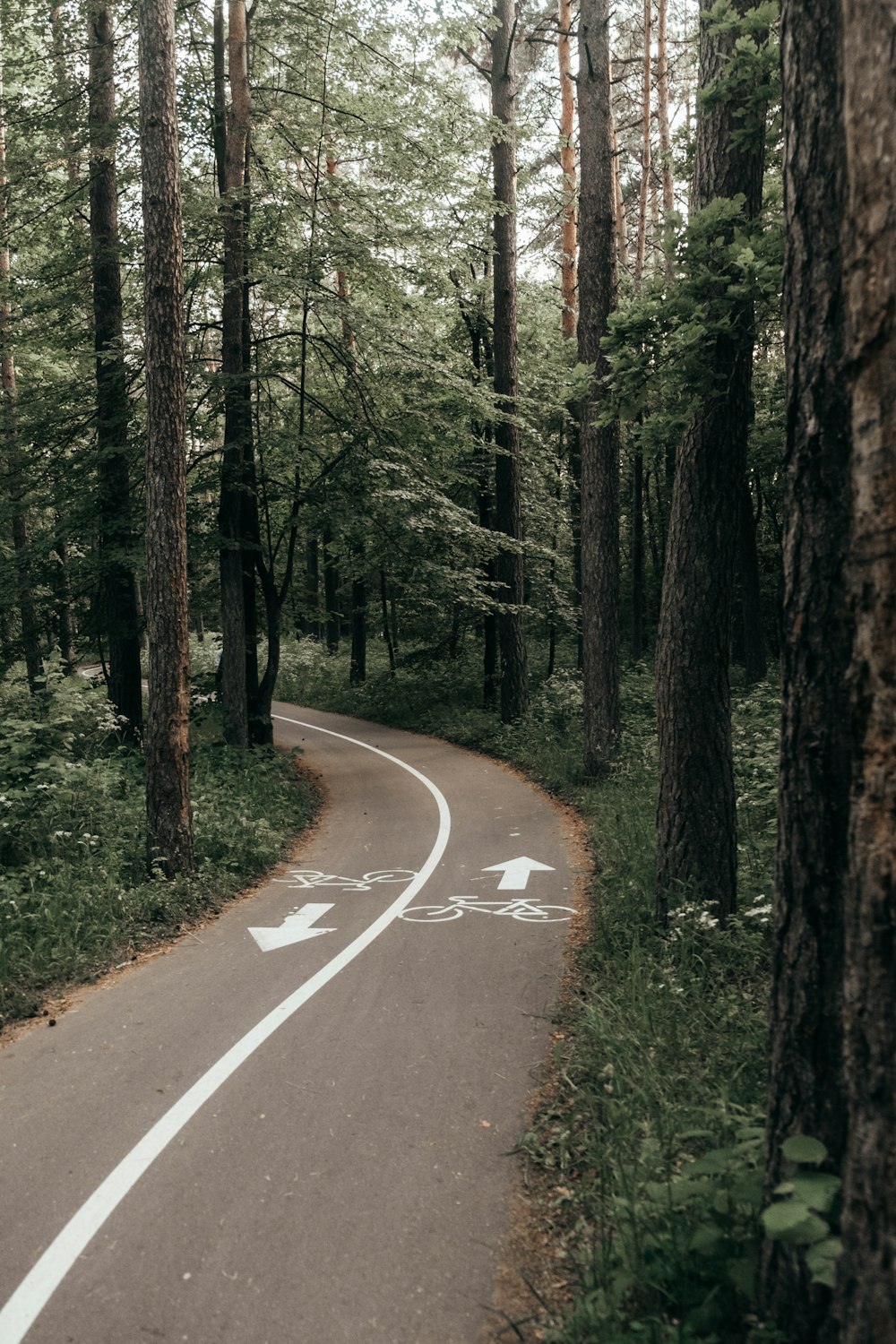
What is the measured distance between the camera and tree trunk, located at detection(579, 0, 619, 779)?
1273cm

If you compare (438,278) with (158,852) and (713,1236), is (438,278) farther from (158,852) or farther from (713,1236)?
(713,1236)

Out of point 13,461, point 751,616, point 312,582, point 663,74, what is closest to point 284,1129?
point 13,461

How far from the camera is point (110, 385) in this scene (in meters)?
13.9

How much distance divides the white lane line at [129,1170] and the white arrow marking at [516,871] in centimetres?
218

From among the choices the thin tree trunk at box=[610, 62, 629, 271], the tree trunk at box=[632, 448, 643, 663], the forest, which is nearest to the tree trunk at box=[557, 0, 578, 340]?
the forest

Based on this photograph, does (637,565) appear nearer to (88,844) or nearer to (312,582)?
(312,582)

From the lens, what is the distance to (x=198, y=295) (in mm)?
15945

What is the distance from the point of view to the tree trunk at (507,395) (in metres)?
18.9

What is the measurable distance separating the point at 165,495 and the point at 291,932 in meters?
4.68

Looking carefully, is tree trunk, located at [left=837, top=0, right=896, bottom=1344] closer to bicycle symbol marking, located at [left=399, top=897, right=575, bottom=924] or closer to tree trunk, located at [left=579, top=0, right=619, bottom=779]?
bicycle symbol marking, located at [left=399, top=897, right=575, bottom=924]

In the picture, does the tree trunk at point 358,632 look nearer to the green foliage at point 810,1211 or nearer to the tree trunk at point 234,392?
the tree trunk at point 234,392

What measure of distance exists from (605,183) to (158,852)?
10742 mm

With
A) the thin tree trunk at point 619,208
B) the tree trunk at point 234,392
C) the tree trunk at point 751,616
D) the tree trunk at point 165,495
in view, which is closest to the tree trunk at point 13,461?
the tree trunk at point 234,392

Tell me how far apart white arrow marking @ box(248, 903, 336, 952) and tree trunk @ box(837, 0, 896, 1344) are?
6.14 metres
